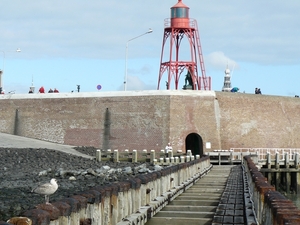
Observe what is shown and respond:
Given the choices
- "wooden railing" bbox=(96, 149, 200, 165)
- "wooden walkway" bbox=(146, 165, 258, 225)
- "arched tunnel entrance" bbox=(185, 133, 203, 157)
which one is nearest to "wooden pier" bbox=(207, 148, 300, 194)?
"wooden railing" bbox=(96, 149, 200, 165)

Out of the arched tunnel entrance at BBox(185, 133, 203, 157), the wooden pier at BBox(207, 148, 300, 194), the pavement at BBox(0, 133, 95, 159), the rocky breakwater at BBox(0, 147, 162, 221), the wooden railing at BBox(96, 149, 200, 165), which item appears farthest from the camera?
the arched tunnel entrance at BBox(185, 133, 203, 157)

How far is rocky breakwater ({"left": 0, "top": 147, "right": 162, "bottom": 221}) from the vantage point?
1820 centimetres

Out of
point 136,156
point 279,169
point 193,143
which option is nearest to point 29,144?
point 136,156

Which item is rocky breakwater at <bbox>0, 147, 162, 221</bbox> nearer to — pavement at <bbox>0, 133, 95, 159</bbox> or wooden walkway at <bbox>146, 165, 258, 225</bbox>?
pavement at <bbox>0, 133, 95, 159</bbox>

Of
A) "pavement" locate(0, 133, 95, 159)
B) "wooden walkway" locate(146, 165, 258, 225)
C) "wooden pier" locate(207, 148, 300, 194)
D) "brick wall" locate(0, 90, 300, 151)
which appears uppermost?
"brick wall" locate(0, 90, 300, 151)

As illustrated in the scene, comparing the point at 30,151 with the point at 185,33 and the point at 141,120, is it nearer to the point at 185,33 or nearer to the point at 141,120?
the point at 141,120

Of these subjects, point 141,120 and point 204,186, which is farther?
point 141,120

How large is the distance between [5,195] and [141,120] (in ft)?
112

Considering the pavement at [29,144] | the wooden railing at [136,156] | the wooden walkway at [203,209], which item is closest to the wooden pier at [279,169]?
the wooden railing at [136,156]

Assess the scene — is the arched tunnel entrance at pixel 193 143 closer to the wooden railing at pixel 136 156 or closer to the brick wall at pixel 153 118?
the brick wall at pixel 153 118

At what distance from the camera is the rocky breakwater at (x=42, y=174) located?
18203 millimetres

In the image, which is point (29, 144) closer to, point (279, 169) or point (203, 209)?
point (279, 169)

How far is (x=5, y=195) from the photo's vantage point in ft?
66.9

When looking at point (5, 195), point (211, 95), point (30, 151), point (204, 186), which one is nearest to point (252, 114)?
point (211, 95)
